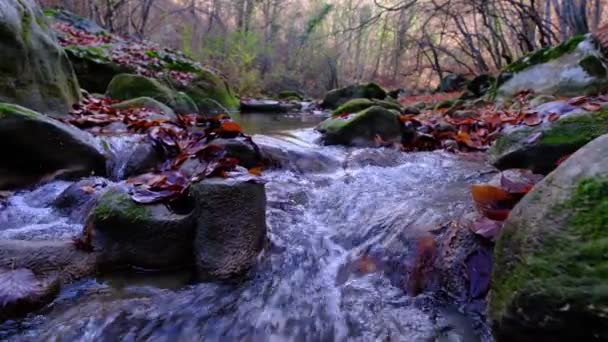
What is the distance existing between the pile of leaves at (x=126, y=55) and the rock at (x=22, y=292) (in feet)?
24.8

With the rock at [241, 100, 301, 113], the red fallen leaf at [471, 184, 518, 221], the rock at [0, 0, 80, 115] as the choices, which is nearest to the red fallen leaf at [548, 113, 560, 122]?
the red fallen leaf at [471, 184, 518, 221]

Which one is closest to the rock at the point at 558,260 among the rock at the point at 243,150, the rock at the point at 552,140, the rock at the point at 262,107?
the rock at the point at 552,140

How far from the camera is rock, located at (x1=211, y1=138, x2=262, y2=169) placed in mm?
3451

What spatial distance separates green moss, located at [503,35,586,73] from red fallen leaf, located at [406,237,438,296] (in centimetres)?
618

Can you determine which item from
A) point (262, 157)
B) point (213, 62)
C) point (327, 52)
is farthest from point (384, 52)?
point (262, 157)

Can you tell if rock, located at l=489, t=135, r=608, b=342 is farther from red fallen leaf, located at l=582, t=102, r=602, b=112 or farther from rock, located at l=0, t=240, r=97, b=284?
red fallen leaf, located at l=582, t=102, r=602, b=112

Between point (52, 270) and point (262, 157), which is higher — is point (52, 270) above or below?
below

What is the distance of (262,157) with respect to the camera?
3.77 metres

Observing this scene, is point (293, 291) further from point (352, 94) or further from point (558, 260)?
point (352, 94)

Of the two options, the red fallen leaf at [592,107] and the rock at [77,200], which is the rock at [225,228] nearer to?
the rock at [77,200]

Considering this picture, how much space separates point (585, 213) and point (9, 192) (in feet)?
10.7

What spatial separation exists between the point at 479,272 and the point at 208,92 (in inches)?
379

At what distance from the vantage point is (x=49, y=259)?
184 cm

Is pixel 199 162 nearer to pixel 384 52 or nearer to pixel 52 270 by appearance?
pixel 52 270
